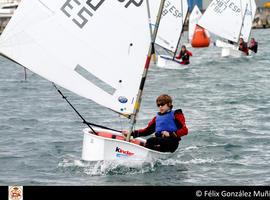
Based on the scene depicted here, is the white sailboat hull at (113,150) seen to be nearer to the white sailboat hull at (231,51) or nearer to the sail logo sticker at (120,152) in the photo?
the sail logo sticker at (120,152)

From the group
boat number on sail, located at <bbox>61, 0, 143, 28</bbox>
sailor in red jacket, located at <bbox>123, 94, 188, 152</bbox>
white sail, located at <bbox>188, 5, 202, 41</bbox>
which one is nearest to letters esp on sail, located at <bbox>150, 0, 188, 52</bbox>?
boat number on sail, located at <bbox>61, 0, 143, 28</bbox>

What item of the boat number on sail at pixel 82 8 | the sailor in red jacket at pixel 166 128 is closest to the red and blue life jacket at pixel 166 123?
the sailor in red jacket at pixel 166 128

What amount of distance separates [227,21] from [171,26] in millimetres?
9673

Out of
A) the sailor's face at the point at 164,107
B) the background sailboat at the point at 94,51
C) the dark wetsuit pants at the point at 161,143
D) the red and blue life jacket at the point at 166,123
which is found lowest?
the dark wetsuit pants at the point at 161,143

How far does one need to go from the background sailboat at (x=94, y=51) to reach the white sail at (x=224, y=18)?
32.0m

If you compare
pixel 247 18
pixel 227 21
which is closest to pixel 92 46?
pixel 227 21

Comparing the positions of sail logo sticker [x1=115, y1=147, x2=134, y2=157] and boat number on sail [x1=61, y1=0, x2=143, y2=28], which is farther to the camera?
boat number on sail [x1=61, y1=0, x2=143, y2=28]

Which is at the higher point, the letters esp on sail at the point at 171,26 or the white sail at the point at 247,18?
the white sail at the point at 247,18

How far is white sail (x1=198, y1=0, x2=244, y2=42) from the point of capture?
159ft

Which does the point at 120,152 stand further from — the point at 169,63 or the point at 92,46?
the point at 169,63

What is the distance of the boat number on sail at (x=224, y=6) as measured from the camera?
4838 cm
